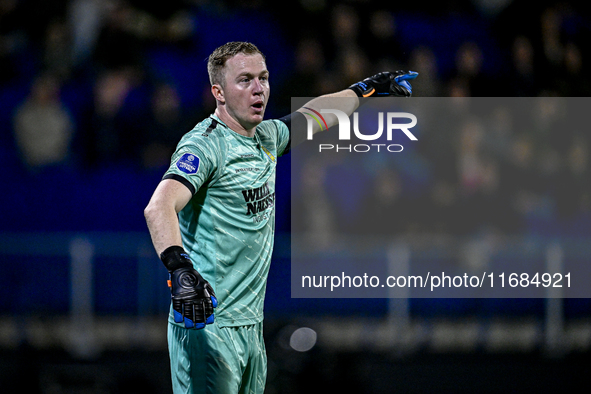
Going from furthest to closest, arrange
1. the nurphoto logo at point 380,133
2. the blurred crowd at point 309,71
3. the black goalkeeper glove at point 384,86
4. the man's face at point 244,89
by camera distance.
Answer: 1. the blurred crowd at point 309,71
2. the nurphoto logo at point 380,133
3. the black goalkeeper glove at point 384,86
4. the man's face at point 244,89

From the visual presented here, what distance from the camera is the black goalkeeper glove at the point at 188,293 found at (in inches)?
120

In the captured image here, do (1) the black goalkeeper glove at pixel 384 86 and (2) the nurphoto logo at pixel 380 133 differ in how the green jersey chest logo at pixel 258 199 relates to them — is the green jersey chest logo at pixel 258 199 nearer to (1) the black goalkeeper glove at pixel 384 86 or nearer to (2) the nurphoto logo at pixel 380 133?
(1) the black goalkeeper glove at pixel 384 86

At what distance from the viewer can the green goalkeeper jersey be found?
353 centimetres

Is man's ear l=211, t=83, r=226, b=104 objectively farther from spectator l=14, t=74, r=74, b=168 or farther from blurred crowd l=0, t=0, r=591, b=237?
spectator l=14, t=74, r=74, b=168

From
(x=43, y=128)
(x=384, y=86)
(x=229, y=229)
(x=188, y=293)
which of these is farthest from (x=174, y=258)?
(x=43, y=128)

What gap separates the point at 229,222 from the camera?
3568 mm

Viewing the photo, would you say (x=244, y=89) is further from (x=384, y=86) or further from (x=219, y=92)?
(x=384, y=86)

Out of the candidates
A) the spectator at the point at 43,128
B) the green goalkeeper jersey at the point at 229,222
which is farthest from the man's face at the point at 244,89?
the spectator at the point at 43,128

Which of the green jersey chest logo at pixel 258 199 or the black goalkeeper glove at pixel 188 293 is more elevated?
the green jersey chest logo at pixel 258 199

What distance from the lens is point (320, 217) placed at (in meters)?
6.94

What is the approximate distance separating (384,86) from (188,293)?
2364 mm

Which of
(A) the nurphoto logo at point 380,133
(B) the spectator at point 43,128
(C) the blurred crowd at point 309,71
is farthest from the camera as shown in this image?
(B) the spectator at point 43,128

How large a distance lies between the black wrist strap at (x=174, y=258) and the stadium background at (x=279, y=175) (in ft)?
9.83

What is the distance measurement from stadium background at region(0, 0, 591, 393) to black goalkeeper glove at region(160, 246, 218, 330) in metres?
2.93
